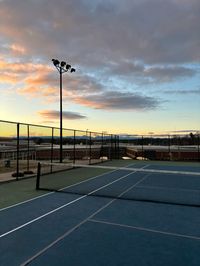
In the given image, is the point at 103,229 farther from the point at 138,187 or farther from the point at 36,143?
the point at 36,143

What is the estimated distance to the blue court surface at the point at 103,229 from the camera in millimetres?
4695

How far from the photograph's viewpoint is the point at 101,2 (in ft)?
39.1

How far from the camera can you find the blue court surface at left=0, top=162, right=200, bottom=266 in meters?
4.70

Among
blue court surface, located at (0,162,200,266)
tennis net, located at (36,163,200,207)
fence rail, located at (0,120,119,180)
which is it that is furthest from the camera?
fence rail, located at (0,120,119,180)

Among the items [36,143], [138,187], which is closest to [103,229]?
[138,187]

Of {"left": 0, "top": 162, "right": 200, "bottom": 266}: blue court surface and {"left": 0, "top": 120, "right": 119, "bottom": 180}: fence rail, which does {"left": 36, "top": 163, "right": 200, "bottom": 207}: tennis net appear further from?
{"left": 0, "top": 120, "right": 119, "bottom": 180}: fence rail

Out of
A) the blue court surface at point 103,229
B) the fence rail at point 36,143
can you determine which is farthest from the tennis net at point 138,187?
the fence rail at point 36,143

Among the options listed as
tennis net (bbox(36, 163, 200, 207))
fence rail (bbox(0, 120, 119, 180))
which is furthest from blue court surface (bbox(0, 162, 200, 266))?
fence rail (bbox(0, 120, 119, 180))

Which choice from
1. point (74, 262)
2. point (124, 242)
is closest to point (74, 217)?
point (124, 242)

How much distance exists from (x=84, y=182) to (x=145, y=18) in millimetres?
8382

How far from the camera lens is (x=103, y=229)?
6.17 metres

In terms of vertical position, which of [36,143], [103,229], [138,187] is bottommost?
[103,229]

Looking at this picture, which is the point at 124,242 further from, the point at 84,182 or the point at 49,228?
the point at 84,182

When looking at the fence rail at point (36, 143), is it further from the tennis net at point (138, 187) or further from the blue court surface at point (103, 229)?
the blue court surface at point (103, 229)
